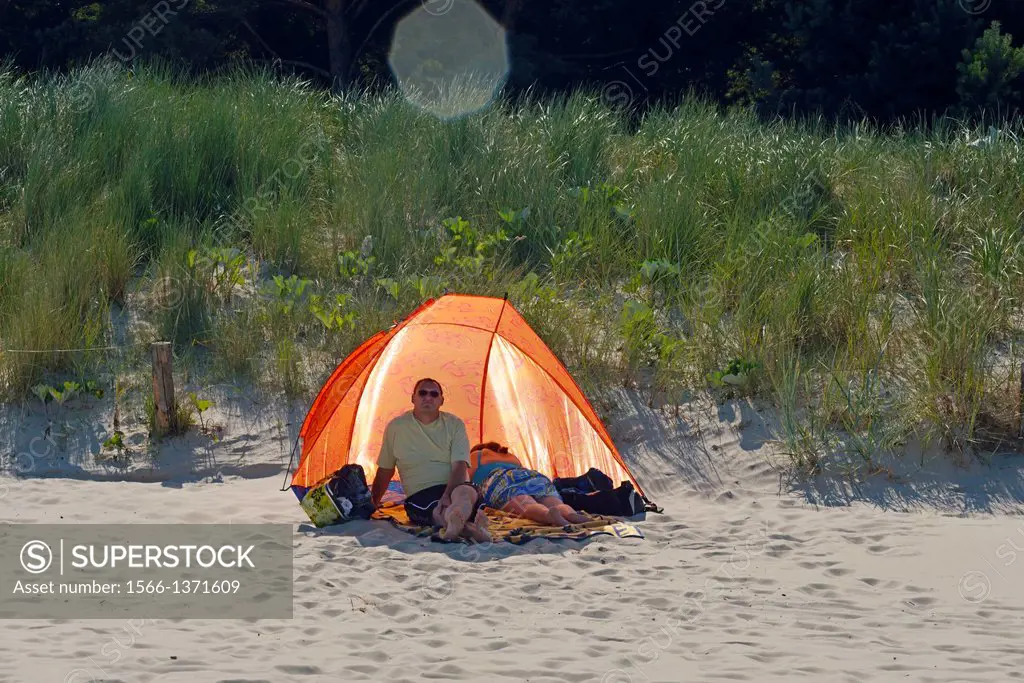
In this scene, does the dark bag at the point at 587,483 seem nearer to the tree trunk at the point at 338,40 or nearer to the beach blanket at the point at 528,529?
the beach blanket at the point at 528,529

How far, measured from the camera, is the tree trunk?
1841 cm

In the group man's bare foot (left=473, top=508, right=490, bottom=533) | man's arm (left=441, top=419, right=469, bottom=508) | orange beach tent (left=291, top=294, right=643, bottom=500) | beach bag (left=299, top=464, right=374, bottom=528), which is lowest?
man's bare foot (left=473, top=508, right=490, bottom=533)

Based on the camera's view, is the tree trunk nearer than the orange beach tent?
No

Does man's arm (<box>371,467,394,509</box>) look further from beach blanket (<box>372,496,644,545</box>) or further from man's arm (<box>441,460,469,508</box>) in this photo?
man's arm (<box>441,460,469,508</box>)

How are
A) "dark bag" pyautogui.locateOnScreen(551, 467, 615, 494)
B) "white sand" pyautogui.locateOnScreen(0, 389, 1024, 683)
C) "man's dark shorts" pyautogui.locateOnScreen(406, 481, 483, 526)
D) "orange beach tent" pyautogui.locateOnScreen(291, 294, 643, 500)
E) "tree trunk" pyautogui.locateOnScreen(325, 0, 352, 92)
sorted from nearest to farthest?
"white sand" pyautogui.locateOnScreen(0, 389, 1024, 683), "man's dark shorts" pyautogui.locateOnScreen(406, 481, 483, 526), "dark bag" pyautogui.locateOnScreen(551, 467, 615, 494), "orange beach tent" pyautogui.locateOnScreen(291, 294, 643, 500), "tree trunk" pyautogui.locateOnScreen(325, 0, 352, 92)

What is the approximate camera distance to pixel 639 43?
18719 mm

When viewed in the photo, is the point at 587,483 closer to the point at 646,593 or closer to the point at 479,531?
the point at 479,531

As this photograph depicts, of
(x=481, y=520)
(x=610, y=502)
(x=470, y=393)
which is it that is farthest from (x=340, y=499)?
(x=610, y=502)

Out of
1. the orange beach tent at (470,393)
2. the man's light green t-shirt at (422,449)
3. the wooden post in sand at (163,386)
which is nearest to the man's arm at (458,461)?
the man's light green t-shirt at (422,449)

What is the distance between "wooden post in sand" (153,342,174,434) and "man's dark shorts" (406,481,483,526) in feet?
7.76

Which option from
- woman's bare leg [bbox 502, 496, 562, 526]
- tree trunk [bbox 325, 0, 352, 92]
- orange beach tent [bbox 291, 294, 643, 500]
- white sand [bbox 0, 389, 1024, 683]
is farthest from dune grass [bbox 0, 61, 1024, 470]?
tree trunk [bbox 325, 0, 352, 92]

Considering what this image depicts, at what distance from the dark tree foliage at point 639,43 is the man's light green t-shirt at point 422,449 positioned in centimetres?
1003

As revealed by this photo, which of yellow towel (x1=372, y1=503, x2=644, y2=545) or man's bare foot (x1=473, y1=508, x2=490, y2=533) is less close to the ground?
man's bare foot (x1=473, y1=508, x2=490, y2=533)

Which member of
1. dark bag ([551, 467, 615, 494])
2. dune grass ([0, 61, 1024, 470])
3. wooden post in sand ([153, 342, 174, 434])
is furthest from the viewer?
dune grass ([0, 61, 1024, 470])
